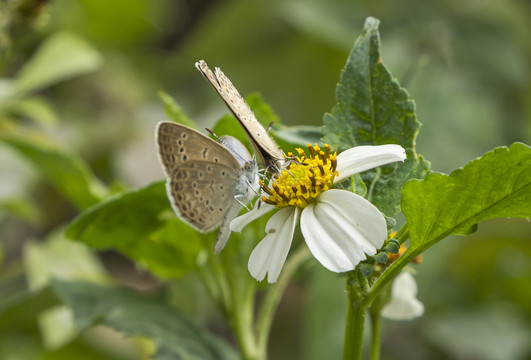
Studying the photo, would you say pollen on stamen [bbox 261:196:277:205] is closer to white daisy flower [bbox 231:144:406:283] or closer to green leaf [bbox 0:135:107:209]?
white daisy flower [bbox 231:144:406:283]

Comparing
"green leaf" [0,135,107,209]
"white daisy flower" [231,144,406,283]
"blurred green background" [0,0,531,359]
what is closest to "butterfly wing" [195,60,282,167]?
"white daisy flower" [231,144,406,283]

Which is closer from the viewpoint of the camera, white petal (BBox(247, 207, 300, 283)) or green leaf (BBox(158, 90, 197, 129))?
white petal (BBox(247, 207, 300, 283))

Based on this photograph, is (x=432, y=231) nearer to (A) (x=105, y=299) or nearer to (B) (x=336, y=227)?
(B) (x=336, y=227)

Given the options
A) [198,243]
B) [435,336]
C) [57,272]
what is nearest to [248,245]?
[198,243]

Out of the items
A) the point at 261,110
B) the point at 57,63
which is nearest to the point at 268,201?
the point at 261,110

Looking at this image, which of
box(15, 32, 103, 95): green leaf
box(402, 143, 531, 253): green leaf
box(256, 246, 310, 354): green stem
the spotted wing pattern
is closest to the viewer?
box(402, 143, 531, 253): green leaf

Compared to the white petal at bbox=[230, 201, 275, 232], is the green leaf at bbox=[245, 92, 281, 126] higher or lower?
higher

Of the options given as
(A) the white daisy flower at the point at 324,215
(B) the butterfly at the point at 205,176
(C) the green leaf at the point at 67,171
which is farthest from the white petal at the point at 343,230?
(C) the green leaf at the point at 67,171
